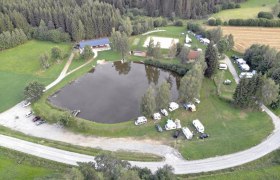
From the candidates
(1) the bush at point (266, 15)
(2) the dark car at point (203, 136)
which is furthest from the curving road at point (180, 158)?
(1) the bush at point (266, 15)

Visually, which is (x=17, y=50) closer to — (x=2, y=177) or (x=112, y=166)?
(x=2, y=177)

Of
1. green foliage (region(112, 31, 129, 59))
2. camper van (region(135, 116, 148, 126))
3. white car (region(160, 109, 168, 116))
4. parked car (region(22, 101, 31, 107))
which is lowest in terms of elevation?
camper van (region(135, 116, 148, 126))

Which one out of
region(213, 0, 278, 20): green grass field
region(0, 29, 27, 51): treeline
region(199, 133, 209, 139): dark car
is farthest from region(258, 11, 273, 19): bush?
region(0, 29, 27, 51): treeline

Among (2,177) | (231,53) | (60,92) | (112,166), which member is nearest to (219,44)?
(231,53)

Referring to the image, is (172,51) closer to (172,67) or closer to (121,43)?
(172,67)

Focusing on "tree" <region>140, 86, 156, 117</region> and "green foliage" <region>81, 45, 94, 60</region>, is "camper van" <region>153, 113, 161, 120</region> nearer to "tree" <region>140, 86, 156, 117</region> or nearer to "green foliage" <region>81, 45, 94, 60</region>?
"tree" <region>140, 86, 156, 117</region>

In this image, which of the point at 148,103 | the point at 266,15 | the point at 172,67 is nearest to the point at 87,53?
the point at 172,67
